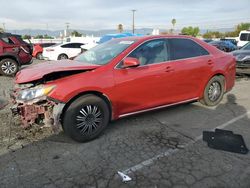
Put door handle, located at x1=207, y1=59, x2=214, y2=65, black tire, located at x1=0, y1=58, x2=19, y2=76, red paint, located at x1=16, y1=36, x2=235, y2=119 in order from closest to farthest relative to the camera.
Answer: red paint, located at x1=16, y1=36, x2=235, y2=119, door handle, located at x1=207, y1=59, x2=214, y2=65, black tire, located at x1=0, y1=58, x2=19, y2=76

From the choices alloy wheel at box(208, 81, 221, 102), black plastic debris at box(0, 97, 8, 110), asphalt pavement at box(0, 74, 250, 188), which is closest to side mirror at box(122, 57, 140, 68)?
asphalt pavement at box(0, 74, 250, 188)

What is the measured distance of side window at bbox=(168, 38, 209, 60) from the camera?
4961 millimetres

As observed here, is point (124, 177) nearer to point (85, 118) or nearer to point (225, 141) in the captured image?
point (85, 118)

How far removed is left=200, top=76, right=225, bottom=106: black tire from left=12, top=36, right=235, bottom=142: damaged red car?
0.05 meters

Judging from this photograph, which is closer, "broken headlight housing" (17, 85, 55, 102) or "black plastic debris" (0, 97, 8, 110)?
"broken headlight housing" (17, 85, 55, 102)

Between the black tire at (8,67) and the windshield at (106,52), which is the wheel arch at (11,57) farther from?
the windshield at (106,52)

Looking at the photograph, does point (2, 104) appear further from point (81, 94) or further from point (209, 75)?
point (209, 75)

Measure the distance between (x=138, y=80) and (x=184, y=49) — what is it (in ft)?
4.69

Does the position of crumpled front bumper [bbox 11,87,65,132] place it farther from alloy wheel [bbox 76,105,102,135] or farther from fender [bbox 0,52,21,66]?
fender [bbox 0,52,21,66]

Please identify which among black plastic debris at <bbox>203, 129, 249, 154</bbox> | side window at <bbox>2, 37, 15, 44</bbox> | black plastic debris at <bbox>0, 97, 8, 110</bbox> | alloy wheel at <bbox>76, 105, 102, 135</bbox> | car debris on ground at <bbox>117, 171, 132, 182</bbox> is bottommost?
car debris on ground at <bbox>117, 171, 132, 182</bbox>

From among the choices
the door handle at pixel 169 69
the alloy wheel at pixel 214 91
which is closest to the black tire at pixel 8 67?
the door handle at pixel 169 69

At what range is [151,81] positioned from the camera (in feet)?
14.8

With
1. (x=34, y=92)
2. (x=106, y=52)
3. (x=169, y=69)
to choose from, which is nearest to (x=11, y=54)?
(x=106, y=52)

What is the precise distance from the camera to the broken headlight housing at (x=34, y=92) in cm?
371
